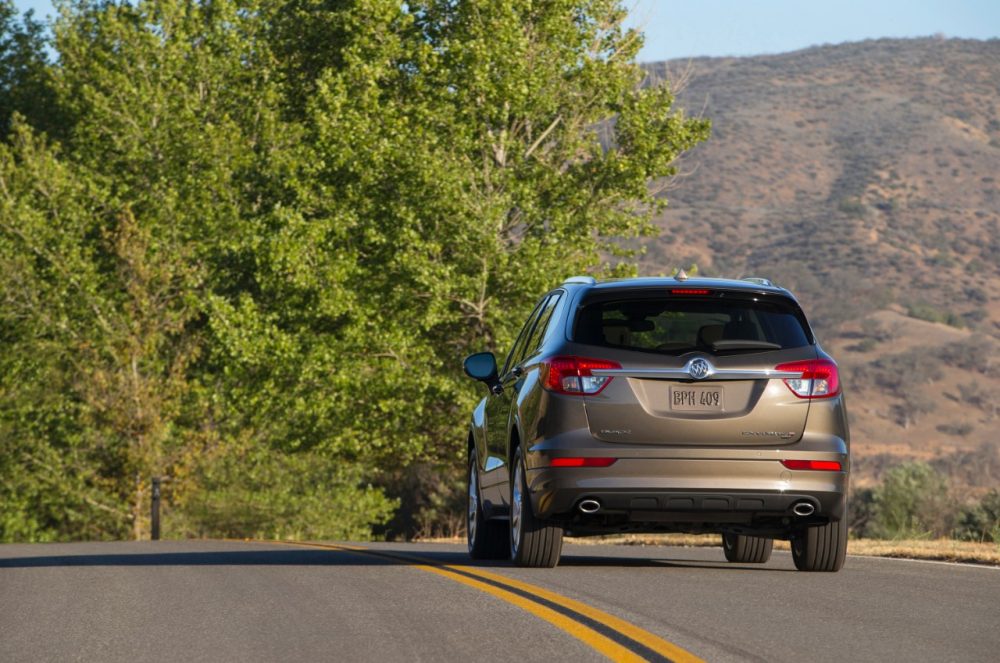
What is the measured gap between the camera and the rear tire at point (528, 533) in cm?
1091

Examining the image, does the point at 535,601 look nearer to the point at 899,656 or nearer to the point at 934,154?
the point at 899,656

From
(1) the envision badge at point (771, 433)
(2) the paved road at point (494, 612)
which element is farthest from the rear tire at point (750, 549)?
(1) the envision badge at point (771, 433)

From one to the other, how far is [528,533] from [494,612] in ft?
7.63

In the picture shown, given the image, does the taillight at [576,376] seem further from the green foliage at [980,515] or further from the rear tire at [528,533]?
the green foliage at [980,515]

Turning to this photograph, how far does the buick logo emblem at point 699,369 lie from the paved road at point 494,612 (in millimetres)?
1302

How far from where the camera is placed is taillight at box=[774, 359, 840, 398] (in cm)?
1023

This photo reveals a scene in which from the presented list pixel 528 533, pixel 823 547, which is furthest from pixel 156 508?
pixel 823 547

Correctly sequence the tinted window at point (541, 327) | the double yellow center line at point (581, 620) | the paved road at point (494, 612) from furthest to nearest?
the tinted window at point (541, 327) < the paved road at point (494, 612) < the double yellow center line at point (581, 620)

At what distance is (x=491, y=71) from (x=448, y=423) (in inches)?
259

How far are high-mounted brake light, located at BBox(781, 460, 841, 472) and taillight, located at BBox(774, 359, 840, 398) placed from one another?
1.34 feet

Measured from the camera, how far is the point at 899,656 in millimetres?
7281

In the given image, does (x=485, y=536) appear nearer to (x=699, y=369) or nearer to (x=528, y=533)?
(x=528, y=533)

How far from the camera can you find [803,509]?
1035 cm

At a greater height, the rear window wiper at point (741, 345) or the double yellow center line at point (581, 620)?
the rear window wiper at point (741, 345)
